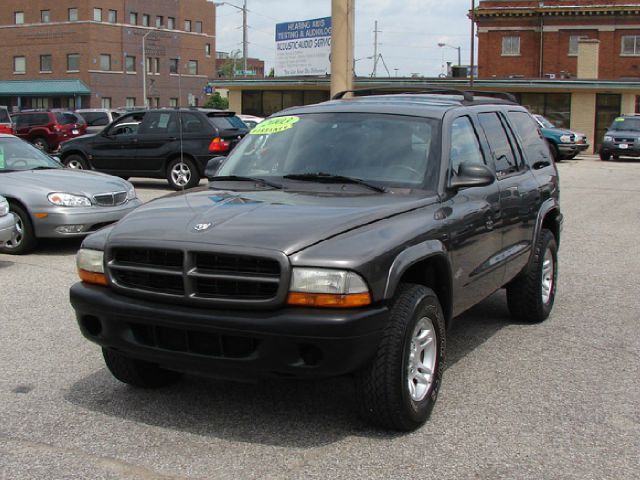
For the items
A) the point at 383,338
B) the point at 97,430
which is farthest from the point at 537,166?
the point at 97,430

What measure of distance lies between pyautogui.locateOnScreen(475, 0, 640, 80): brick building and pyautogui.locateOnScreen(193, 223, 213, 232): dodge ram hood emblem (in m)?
54.6

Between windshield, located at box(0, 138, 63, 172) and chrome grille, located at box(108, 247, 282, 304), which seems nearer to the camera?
chrome grille, located at box(108, 247, 282, 304)

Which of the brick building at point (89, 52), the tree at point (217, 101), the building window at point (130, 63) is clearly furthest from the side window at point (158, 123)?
the tree at point (217, 101)

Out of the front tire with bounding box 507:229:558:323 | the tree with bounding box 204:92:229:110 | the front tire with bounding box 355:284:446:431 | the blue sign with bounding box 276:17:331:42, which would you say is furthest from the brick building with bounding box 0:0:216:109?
the front tire with bounding box 355:284:446:431

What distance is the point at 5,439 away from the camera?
428cm

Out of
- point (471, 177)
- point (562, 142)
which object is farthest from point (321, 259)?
point (562, 142)

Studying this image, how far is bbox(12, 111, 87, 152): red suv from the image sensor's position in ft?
100

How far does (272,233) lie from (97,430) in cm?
145

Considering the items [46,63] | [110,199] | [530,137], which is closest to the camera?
[530,137]

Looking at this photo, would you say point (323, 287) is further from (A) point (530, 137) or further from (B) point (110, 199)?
(B) point (110, 199)

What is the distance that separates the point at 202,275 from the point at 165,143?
544 inches

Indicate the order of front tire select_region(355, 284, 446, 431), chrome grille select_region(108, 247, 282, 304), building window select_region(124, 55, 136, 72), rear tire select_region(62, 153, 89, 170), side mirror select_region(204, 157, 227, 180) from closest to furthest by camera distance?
chrome grille select_region(108, 247, 282, 304) → front tire select_region(355, 284, 446, 431) → side mirror select_region(204, 157, 227, 180) → rear tire select_region(62, 153, 89, 170) → building window select_region(124, 55, 136, 72)

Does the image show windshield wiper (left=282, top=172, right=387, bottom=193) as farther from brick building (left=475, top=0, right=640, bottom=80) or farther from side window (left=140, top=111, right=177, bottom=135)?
brick building (left=475, top=0, right=640, bottom=80)

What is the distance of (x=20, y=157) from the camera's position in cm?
1105
